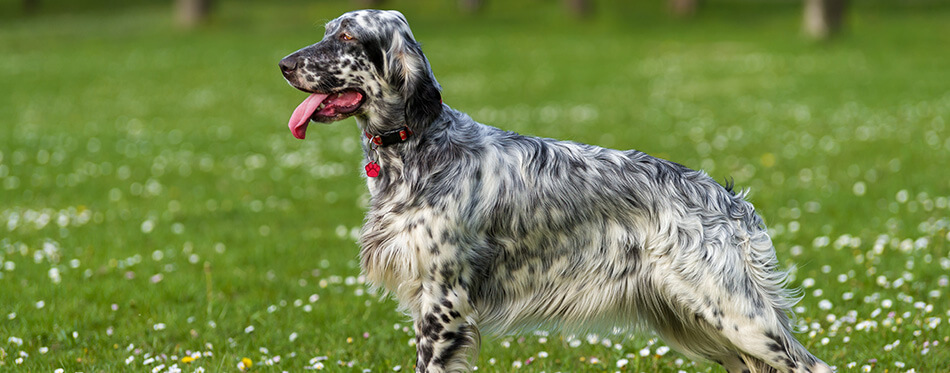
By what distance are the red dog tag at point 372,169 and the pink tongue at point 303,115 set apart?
381 mm

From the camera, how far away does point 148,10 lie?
42781mm

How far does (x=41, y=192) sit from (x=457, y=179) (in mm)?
9123

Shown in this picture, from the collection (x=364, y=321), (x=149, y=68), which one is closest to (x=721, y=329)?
(x=364, y=321)

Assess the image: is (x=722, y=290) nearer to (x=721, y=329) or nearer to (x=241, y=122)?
(x=721, y=329)

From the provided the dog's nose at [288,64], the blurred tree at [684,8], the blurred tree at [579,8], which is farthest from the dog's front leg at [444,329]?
the blurred tree at [684,8]

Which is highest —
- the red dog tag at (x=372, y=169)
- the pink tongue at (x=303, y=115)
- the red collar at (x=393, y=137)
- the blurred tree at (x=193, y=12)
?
the pink tongue at (x=303, y=115)

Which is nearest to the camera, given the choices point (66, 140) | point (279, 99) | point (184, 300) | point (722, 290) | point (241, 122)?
point (722, 290)

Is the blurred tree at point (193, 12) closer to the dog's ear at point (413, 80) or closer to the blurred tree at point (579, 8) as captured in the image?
the blurred tree at point (579, 8)

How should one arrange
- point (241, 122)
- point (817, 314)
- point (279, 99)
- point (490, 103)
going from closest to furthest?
point (817, 314) < point (241, 122) < point (490, 103) < point (279, 99)

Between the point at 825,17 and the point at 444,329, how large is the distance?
90.9 feet

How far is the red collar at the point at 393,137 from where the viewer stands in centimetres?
455

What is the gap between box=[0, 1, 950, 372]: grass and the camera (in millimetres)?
6023

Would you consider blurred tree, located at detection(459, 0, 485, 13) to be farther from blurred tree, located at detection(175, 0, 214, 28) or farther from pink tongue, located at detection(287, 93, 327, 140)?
pink tongue, located at detection(287, 93, 327, 140)

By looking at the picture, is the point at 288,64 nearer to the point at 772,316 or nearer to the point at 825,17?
the point at 772,316
